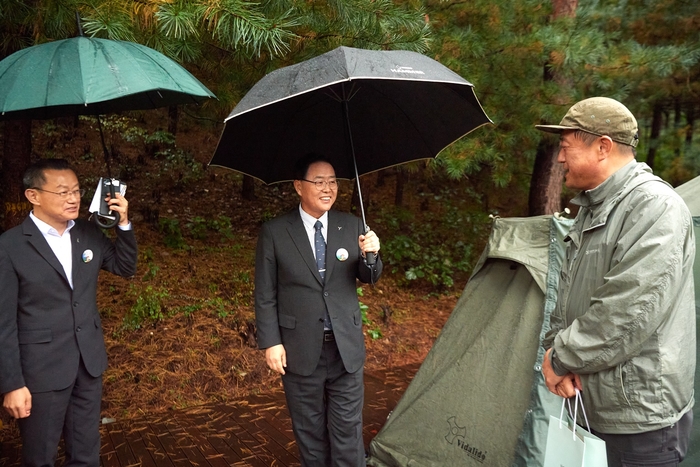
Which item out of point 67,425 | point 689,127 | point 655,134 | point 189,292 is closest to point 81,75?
point 67,425

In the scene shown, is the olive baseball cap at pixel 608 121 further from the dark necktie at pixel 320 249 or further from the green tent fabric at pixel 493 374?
the dark necktie at pixel 320 249

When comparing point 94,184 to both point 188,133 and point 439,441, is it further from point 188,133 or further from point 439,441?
point 439,441

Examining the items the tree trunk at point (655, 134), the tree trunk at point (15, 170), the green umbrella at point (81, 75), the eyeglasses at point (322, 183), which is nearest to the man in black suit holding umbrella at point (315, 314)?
the eyeglasses at point (322, 183)

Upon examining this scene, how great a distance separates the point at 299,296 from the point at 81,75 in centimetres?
130

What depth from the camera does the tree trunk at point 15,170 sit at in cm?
385

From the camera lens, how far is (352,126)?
294 cm

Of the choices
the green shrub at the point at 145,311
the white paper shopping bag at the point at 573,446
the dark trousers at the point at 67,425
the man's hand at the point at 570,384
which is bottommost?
the green shrub at the point at 145,311

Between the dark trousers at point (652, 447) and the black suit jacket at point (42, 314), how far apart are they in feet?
7.03

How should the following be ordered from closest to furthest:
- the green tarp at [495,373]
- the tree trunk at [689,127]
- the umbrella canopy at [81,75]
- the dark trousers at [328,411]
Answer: the umbrella canopy at [81,75], the dark trousers at [328,411], the green tarp at [495,373], the tree trunk at [689,127]

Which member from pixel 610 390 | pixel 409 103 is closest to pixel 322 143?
→ pixel 409 103

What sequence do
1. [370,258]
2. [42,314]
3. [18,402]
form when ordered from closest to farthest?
Result: [18,402], [42,314], [370,258]

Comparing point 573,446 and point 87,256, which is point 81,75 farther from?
point 573,446

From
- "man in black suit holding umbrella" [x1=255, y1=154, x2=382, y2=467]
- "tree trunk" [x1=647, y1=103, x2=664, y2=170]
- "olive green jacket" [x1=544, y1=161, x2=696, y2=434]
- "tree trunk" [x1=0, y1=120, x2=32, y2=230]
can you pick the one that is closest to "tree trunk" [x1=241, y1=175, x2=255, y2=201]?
"tree trunk" [x1=0, y1=120, x2=32, y2=230]

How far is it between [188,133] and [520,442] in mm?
9396
